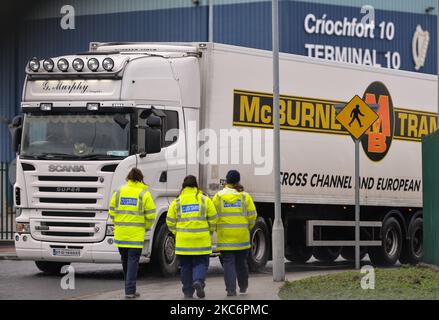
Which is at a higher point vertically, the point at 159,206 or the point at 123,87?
the point at 123,87

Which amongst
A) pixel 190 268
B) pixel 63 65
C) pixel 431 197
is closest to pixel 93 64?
pixel 63 65

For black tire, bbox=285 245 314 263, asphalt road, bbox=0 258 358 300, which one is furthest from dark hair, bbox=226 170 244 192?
black tire, bbox=285 245 314 263

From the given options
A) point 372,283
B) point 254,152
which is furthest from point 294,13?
point 372,283

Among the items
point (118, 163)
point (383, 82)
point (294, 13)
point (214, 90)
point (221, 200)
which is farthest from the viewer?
point (294, 13)

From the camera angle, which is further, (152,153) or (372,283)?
(152,153)

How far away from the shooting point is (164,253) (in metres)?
18.9

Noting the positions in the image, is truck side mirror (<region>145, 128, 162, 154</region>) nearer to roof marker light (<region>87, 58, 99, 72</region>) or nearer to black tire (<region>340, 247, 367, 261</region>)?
roof marker light (<region>87, 58, 99, 72</region>)

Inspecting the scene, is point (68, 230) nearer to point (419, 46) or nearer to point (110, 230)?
point (110, 230)

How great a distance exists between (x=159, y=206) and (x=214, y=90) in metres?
2.38

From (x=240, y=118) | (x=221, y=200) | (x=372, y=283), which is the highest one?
(x=240, y=118)

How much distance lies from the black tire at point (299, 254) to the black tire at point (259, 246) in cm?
194

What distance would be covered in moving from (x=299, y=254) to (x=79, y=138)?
6526mm

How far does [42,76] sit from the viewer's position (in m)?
19.2

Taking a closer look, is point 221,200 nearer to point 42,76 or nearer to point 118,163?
point 118,163
